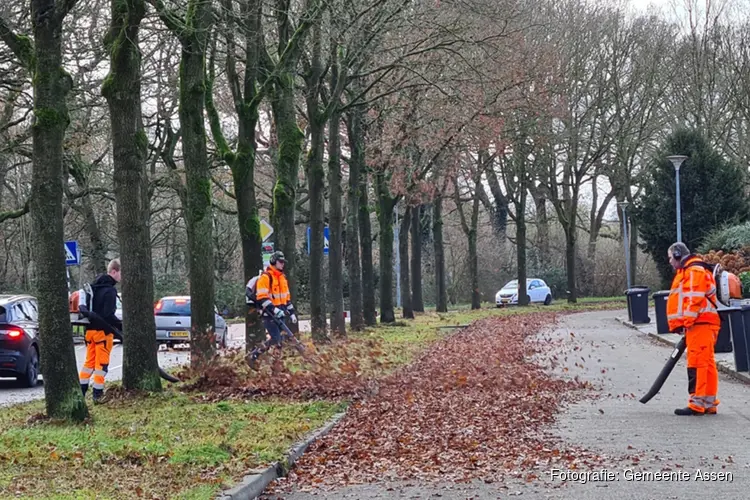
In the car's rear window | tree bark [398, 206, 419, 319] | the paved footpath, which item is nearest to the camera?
the paved footpath

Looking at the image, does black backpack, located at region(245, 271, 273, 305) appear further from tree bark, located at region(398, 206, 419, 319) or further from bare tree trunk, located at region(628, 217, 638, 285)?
bare tree trunk, located at region(628, 217, 638, 285)

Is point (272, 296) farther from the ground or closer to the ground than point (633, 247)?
closer to the ground

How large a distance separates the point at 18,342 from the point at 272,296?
451 cm

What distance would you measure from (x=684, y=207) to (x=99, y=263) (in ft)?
76.0

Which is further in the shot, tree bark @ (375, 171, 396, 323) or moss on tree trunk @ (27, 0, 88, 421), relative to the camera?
tree bark @ (375, 171, 396, 323)

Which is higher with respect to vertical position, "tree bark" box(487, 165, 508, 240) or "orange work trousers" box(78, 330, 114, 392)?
"tree bark" box(487, 165, 508, 240)

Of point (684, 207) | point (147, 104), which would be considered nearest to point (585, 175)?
point (684, 207)

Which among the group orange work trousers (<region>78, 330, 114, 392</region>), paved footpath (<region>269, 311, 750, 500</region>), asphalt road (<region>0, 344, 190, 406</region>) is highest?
orange work trousers (<region>78, 330, 114, 392</region>)

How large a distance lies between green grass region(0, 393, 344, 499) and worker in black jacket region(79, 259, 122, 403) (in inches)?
25.8

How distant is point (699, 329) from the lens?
11797 millimetres

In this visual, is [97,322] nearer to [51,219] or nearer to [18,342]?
[51,219]

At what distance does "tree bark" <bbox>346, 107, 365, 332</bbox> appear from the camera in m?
29.1

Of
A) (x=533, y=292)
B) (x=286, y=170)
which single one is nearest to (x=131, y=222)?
(x=286, y=170)

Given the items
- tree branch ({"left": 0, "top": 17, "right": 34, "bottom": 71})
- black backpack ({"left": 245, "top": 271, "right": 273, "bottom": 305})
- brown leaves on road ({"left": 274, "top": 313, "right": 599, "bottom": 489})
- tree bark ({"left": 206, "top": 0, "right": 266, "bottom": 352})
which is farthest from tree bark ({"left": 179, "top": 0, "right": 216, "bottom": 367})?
tree branch ({"left": 0, "top": 17, "right": 34, "bottom": 71})
